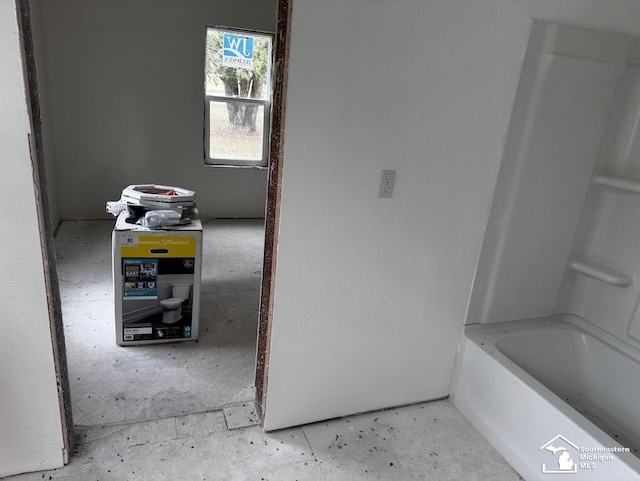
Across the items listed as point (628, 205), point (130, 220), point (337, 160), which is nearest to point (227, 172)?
point (130, 220)

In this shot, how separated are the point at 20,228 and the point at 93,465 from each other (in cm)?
97

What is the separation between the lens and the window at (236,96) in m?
4.56

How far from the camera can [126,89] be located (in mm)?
4344

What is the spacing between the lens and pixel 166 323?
101 inches

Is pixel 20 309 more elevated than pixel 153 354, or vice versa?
pixel 20 309

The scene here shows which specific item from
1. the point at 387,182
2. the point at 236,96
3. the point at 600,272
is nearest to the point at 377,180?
the point at 387,182

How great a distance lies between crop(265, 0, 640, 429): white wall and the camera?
1633 millimetres

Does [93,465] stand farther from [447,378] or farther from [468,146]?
[468,146]

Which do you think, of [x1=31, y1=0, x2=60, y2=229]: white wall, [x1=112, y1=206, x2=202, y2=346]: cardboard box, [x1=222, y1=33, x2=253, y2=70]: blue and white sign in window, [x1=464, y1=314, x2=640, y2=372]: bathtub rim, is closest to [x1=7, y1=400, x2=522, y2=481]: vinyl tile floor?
[x1=464, y1=314, x2=640, y2=372]: bathtub rim

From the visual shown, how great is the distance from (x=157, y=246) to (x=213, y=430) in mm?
995

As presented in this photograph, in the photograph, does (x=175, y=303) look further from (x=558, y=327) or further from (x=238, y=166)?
(x=238, y=166)

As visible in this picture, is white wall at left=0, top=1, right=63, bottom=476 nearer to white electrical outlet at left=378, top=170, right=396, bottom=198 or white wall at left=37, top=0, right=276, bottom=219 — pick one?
white electrical outlet at left=378, top=170, right=396, bottom=198

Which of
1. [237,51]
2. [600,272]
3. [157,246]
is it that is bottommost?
[157,246]

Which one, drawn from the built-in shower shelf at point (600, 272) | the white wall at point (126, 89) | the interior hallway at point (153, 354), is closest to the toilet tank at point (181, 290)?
the interior hallway at point (153, 354)
